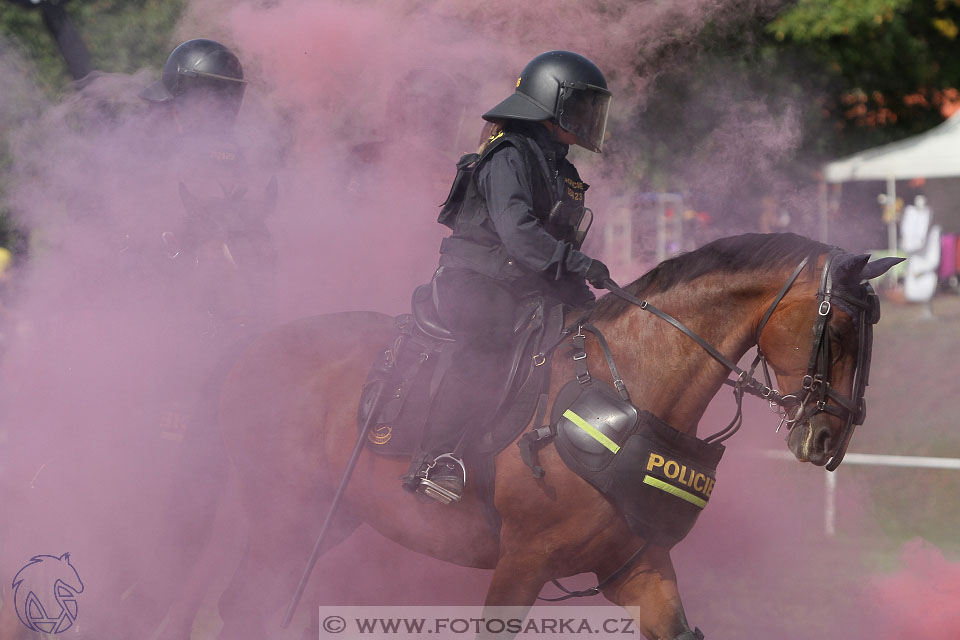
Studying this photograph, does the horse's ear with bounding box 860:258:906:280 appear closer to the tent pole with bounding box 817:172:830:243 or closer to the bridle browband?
the bridle browband

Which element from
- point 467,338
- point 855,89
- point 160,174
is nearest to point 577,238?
point 467,338

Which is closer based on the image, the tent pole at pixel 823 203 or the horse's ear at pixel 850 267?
the horse's ear at pixel 850 267

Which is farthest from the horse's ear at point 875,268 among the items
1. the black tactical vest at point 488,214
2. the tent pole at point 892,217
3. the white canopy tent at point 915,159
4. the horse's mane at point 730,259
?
the tent pole at point 892,217

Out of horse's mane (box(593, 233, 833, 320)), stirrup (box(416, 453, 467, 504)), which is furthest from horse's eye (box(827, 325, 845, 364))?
stirrup (box(416, 453, 467, 504))

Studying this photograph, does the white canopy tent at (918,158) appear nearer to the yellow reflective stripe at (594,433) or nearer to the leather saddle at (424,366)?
the leather saddle at (424,366)

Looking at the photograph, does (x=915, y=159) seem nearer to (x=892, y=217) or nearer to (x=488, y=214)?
(x=892, y=217)

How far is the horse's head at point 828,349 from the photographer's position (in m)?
3.35

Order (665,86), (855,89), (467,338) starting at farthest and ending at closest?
1. (855,89)
2. (665,86)
3. (467,338)

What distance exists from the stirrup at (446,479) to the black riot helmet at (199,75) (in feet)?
9.36

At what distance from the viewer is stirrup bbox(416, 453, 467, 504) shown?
12.3 ft

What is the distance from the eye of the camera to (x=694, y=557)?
19.8 ft

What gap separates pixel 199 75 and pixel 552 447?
3.14 metres

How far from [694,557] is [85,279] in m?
3.91

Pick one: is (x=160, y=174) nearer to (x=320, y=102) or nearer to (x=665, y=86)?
(x=320, y=102)
